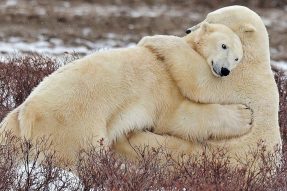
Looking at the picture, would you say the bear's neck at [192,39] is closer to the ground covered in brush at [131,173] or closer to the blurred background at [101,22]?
the ground covered in brush at [131,173]

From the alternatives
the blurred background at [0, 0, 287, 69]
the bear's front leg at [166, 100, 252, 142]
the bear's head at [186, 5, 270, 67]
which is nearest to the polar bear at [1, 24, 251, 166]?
the bear's front leg at [166, 100, 252, 142]

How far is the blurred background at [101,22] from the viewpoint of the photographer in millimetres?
16453

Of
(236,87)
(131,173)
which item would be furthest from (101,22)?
(131,173)

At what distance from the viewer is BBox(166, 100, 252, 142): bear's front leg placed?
568 cm

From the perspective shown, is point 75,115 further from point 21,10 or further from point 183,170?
point 21,10

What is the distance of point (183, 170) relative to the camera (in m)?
5.29

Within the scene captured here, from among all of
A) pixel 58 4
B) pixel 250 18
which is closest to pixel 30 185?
pixel 250 18

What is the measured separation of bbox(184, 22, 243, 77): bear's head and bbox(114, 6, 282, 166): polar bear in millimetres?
48

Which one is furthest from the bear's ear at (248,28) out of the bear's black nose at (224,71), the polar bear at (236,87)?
the bear's black nose at (224,71)

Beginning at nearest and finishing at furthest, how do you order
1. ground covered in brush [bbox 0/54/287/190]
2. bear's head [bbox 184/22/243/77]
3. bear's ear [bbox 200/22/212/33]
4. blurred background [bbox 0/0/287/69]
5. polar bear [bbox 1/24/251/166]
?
ground covered in brush [bbox 0/54/287/190] → polar bear [bbox 1/24/251/166] → bear's head [bbox 184/22/243/77] → bear's ear [bbox 200/22/212/33] → blurred background [bbox 0/0/287/69]

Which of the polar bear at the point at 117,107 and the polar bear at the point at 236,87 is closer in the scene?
the polar bear at the point at 117,107

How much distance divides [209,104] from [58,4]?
15.3 meters

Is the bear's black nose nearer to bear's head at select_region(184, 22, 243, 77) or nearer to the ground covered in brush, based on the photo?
bear's head at select_region(184, 22, 243, 77)

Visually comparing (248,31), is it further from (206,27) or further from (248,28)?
(206,27)
